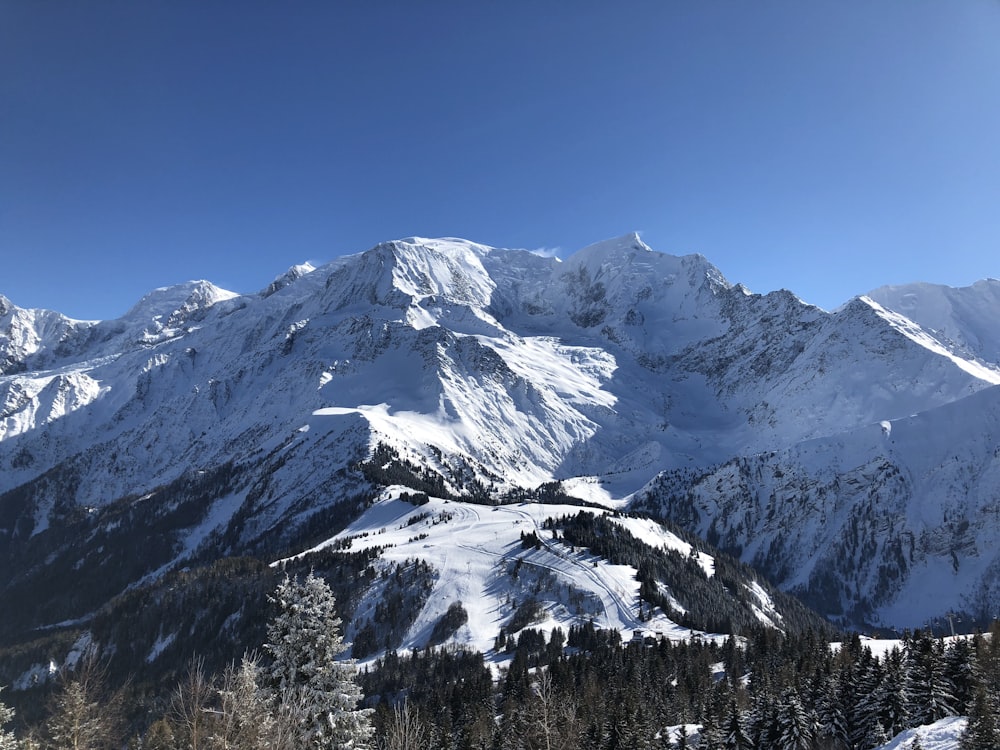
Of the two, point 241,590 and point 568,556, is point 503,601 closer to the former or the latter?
point 568,556

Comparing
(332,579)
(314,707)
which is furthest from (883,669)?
(332,579)

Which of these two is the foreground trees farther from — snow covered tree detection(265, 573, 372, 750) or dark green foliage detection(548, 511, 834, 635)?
dark green foliage detection(548, 511, 834, 635)

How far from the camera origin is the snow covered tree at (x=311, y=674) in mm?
28141

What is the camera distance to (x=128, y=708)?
121 metres

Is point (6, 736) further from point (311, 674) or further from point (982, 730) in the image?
point (982, 730)

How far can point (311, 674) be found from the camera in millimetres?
28266

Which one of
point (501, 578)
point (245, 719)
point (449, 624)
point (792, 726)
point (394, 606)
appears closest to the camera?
point (245, 719)

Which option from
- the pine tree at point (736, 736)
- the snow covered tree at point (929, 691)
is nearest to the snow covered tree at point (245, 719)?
the pine tree at point (736, 736)

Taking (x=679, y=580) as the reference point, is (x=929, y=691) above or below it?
below

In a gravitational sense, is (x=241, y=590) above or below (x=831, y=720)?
→ above

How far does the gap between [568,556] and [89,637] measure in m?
113

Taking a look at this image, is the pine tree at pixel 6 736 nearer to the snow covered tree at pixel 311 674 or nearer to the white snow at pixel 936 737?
the snow covered tree at pixel 311 674

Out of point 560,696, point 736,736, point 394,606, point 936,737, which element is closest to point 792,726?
point 736,736

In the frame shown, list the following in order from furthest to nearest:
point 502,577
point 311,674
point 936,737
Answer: point 502,577 → point 936,737 → point 311,674
